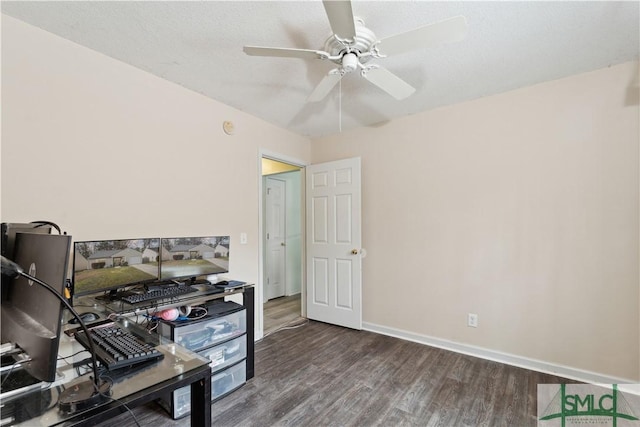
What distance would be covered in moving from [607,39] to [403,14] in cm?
140

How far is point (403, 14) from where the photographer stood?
5.40 feet

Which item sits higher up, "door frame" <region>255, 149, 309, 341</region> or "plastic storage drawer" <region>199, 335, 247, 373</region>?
"door frame" <region>255, 149, 309, 341</region>

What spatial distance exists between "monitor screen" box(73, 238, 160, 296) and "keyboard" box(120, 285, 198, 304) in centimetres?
13

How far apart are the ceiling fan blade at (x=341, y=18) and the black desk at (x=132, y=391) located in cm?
153

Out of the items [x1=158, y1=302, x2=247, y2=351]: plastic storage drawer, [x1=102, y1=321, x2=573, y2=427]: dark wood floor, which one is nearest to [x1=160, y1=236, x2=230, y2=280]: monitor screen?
[x1=158, y1=302, x2=247, y2=351]: plastic storage drawer

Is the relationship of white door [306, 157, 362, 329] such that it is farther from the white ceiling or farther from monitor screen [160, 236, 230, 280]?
monitor screen [160, 236, 230, 280]

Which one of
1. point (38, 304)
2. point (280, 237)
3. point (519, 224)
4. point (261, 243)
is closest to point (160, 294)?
point (38, 304)

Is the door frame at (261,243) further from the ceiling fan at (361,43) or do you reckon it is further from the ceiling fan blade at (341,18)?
the ceiling fan blade at (341,18)

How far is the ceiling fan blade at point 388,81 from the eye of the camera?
183 centimetres

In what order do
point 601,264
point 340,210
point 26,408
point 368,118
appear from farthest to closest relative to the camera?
point 340,210 < point 368,118 < point 601,264 < point 26,408

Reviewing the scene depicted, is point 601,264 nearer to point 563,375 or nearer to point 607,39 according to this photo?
point 563,375

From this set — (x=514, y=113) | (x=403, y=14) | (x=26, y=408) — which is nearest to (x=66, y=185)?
(x=26, y=408)

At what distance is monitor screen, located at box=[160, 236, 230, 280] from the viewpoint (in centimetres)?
218

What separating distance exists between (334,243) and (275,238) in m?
1.58
